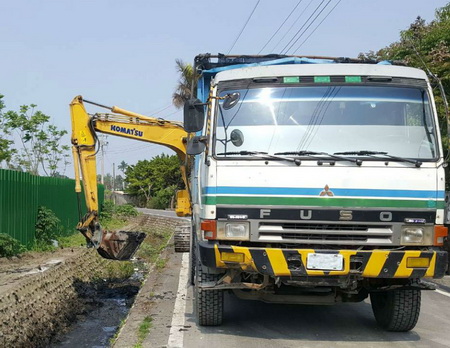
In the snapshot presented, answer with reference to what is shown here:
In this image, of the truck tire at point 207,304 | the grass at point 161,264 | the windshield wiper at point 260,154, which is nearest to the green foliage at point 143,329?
the truck tire at point 207,304

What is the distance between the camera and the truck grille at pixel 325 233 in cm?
609

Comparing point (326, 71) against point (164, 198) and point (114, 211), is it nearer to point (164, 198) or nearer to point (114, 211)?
point (114, 211)

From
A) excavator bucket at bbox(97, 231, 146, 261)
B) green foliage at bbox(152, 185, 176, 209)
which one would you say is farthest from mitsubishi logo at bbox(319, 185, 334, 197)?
green foliage at bbox(152, 185, 176, 209)

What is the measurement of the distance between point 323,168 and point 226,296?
3830mm

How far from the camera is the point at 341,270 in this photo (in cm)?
600

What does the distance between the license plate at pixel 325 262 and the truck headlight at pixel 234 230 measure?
69 centimetres

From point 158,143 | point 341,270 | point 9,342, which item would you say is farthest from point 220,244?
point 158,143

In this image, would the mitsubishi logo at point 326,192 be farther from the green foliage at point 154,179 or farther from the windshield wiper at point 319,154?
the green foliage at point 154,179

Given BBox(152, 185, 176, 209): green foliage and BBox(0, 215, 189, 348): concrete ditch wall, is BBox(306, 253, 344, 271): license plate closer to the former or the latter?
BBox(0, 215, 189, 348): concrete ditch wall

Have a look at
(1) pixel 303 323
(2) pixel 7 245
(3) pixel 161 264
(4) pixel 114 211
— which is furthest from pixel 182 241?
(4) pixel 114 211

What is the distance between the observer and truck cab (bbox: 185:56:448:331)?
6.08 metres

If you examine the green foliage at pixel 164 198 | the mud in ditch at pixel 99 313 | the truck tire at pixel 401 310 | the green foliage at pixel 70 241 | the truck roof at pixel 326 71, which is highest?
the green foliage at pixel 164 198

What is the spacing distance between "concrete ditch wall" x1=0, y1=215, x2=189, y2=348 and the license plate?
388cm

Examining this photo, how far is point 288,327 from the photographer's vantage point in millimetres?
7211
